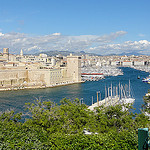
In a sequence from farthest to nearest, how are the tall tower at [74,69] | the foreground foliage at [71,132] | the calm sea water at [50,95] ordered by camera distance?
the tall tower at [74,69] → the calm sea water at [50,95] → the foreground foliage at [71,132]

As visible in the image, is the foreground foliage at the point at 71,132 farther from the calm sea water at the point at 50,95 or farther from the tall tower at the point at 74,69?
the tall tower at the point at 74,69

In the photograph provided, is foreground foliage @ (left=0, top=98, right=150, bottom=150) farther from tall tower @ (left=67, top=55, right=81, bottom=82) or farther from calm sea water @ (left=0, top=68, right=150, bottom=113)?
tall tower @ (left=67, top=55, right=81, bottom=82)

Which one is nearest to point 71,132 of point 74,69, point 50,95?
point 50,95

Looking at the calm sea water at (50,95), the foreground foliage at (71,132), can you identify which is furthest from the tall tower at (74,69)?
the foreground foliage at (71,132)

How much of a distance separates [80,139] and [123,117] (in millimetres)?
2033

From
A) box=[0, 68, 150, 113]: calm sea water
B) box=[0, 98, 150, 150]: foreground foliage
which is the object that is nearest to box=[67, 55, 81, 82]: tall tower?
box=[0, 68, 150, 113]: calm sea water

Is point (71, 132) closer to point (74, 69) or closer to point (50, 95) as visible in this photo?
point (50, 95)

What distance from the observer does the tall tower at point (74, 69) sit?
25.9m

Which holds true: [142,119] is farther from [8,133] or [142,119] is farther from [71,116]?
[8,133]

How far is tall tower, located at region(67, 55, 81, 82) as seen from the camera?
25.9 meters

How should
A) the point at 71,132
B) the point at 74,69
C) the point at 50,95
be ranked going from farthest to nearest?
the point at 74,69 → the point at 50,95 → the point at 71,132

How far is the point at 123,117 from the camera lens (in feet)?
18.2

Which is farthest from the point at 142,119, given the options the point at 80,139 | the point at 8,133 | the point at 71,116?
the point at 8,133

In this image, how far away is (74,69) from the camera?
26.0 metres
